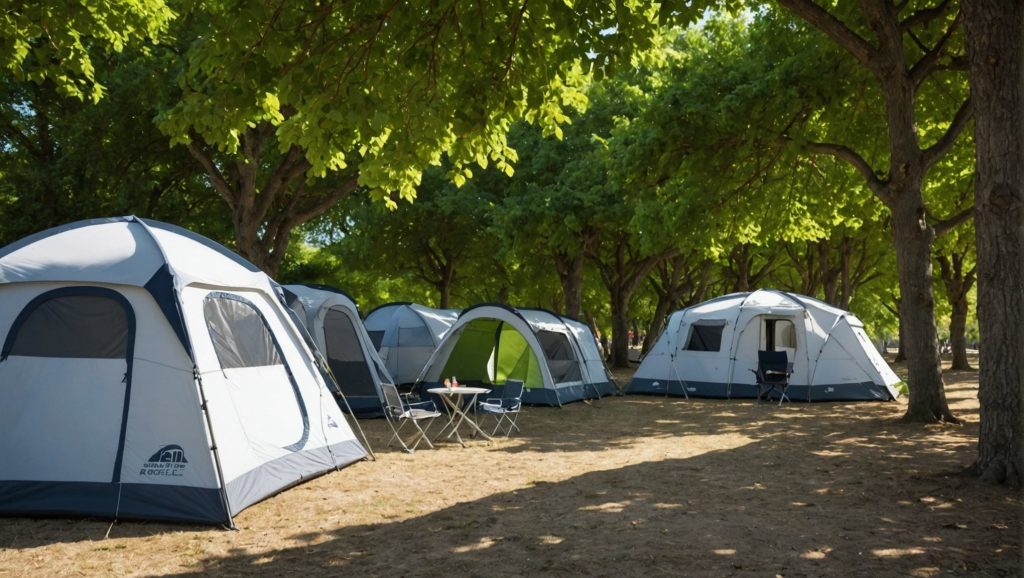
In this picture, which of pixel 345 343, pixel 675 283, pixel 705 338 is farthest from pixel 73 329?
pixel 675 283

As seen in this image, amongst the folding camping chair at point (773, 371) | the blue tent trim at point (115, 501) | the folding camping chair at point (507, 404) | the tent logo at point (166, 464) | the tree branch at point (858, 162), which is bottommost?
the blue tent trim at point (115, 501)

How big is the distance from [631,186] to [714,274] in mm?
21018

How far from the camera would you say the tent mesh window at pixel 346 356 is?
40.7 feet

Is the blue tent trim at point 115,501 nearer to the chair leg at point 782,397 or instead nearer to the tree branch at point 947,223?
the tree branch at point 947,223

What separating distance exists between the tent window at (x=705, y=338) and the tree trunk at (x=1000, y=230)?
10099mm

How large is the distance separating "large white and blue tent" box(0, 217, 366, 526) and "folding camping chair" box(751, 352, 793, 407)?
35.0ft

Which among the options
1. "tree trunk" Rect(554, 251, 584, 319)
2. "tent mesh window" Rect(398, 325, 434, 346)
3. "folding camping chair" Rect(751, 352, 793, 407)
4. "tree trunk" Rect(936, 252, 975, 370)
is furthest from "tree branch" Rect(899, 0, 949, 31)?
"tree trunk" Rect(936, 252, 975, 370)

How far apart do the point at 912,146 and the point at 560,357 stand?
24.6ft

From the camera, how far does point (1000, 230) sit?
656cm

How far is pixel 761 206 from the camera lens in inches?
556

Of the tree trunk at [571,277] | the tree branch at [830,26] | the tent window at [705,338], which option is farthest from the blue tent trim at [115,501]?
the tree trunk at [571,277]

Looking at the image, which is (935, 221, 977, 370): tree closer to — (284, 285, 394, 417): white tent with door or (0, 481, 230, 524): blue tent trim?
(284, 285, 394, 417): white tent with door

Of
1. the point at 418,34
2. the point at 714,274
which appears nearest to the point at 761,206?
the point at 418,34

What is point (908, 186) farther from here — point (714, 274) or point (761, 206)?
point (714, 274)
